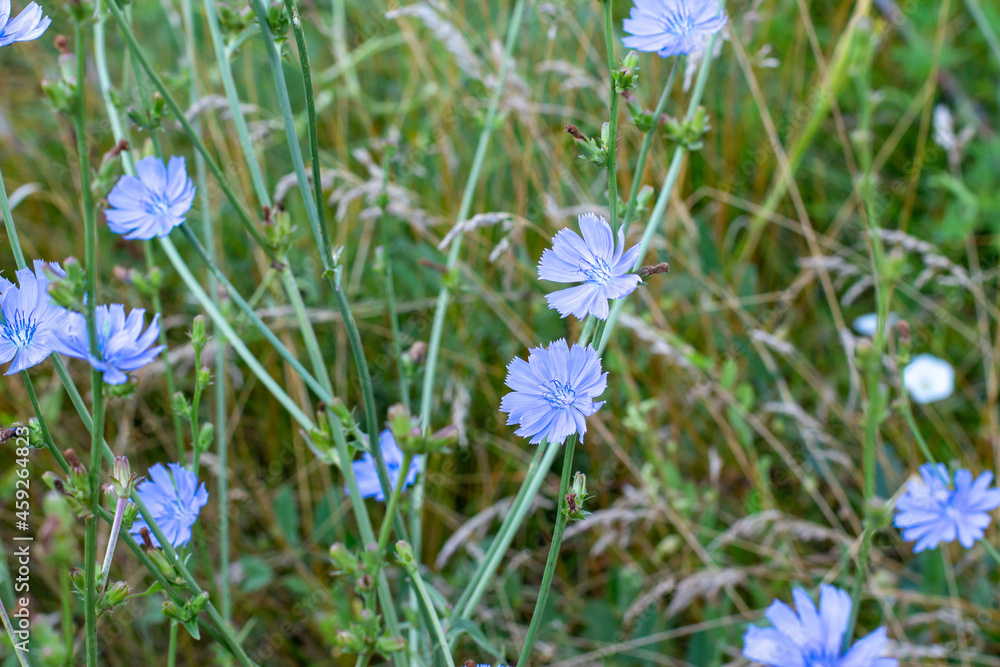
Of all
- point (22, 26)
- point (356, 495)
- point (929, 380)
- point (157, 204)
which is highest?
point (929, 380)

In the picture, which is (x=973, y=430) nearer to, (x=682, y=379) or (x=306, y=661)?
(x=682, y=379)

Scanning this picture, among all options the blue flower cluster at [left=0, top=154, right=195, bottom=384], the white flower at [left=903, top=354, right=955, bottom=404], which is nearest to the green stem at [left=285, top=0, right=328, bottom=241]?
the blue flower cluster at [left=0, top=154, right=195, bottom=384]

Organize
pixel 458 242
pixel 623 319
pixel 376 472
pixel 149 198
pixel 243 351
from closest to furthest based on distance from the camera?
pixel 149 198, pixel 376 472, pixel 243 351, pixel 458 242, pixel 623 319

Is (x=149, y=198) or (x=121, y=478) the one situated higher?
(x=149, y=198)

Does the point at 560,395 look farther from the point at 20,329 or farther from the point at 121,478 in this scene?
the point at 20,329

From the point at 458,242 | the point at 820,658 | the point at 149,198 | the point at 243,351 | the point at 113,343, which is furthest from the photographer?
the point at 458,242

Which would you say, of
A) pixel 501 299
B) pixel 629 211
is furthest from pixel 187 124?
pixel 501 299

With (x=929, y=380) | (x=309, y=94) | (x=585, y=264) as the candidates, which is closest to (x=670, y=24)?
(x=585, y=264)
